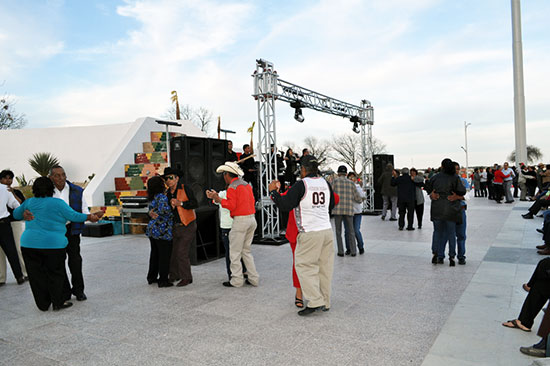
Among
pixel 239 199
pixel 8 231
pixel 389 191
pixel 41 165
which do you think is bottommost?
pixel 8 231

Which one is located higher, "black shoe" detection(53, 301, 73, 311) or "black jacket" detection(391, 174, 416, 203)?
"black jacket" detection(391, 174, 416, 203)

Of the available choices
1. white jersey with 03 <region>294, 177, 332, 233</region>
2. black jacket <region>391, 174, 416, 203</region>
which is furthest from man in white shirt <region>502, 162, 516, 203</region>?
white jersey with 03 <region>294, 177, 332, 233</region>

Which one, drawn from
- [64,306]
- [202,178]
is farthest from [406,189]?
[64,306]

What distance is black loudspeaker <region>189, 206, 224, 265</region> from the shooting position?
277 inches

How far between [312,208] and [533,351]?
2102 millimetres

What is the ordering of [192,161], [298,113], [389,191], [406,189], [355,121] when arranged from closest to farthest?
1. [192,161]
2. [406,189]
3. [298,113]
4. [389,191]
5. [355,121]

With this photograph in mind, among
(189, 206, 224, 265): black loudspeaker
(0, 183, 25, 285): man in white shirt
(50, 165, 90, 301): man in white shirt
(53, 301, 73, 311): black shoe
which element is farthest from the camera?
(189, 206, 224, 265): black loudspeaker

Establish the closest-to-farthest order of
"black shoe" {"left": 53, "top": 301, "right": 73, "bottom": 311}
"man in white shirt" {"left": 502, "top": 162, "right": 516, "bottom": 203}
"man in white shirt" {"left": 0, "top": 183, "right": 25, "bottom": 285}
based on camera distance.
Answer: "black shoe" {"left": 53, "top": 301, "right": 73, "bottom": 311} → "man in white shirt" {"left": 0, "top": 183, "right": 25, "bottom": 285} → "man in white shirt" {"left": 502, "top": 162, "right": 516, "bottom": 203}

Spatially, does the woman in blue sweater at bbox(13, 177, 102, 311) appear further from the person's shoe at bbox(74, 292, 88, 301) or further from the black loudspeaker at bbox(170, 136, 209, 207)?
the black loudspeaker at bbox(170, 136, 209, 207)

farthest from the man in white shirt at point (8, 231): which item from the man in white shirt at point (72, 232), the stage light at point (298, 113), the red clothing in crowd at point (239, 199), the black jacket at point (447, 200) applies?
the stage light at point (298, 113)

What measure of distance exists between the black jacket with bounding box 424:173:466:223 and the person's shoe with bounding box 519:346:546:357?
3.15 m

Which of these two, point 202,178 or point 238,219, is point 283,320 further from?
point 202,178

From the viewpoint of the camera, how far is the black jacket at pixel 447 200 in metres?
6.02

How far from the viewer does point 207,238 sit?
299 inches
